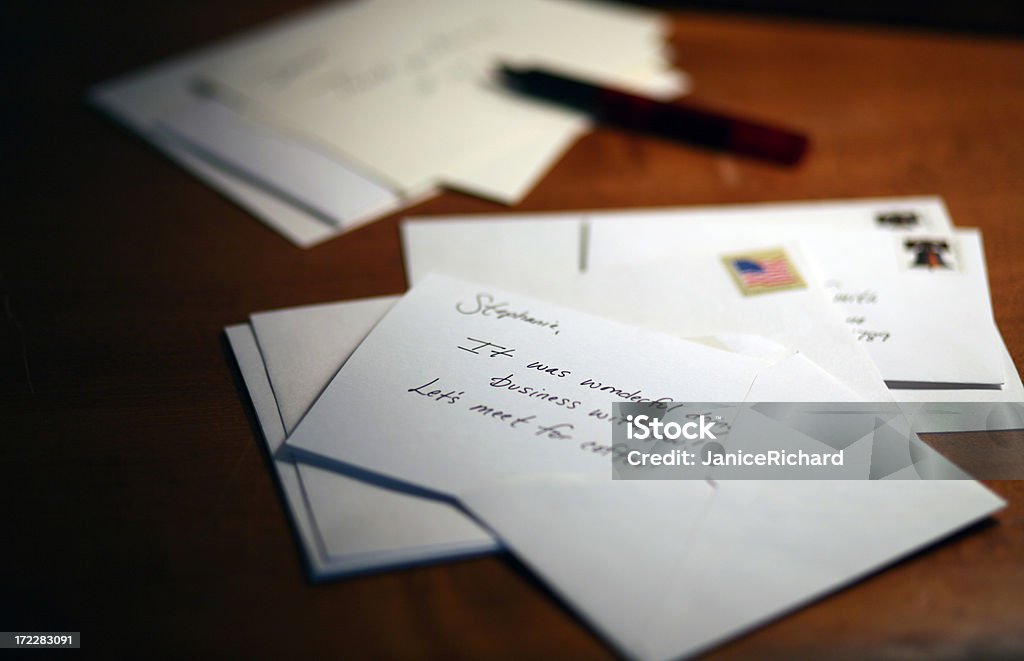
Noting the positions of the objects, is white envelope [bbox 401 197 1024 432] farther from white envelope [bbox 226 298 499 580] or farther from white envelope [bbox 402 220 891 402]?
white envelope [bbox 226 298 499 580]

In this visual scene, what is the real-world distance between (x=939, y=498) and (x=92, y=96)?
0.81 meters

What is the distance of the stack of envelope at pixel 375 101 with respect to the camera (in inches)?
27.9

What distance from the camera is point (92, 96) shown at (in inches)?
32.3

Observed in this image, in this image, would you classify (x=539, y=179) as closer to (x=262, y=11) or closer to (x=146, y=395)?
(x=146, y=395)

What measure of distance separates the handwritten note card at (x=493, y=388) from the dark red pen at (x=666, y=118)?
0.30m

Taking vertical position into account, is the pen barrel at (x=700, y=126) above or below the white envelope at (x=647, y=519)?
above

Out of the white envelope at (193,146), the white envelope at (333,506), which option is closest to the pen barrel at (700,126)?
the white envelope at (193,146)

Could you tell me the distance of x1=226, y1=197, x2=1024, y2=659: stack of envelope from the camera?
16.3 inches

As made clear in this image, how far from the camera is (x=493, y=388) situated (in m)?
0.50

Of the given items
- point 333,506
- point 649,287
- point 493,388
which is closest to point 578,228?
point 649,287

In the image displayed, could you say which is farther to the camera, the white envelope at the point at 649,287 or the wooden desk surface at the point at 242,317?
the white envelope at the point at 649,287

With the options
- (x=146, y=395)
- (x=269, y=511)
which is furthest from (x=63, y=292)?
(x=269, y=511)

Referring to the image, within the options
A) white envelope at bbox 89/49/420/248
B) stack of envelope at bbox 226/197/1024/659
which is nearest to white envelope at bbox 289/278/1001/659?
stack of envelope at bbox 226/197/1024/659

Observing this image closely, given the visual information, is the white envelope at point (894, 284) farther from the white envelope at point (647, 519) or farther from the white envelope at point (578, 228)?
the white envelope at point (647, 519)
